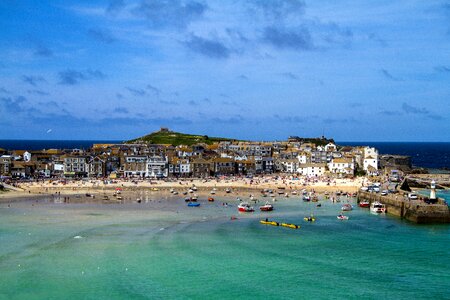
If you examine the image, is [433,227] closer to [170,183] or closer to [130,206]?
[130,206]

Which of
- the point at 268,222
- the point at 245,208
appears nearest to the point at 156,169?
the point at 245,208

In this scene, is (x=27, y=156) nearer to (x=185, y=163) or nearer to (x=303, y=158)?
(x=185, y=163)

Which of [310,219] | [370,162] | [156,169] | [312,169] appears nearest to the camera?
[310,219]

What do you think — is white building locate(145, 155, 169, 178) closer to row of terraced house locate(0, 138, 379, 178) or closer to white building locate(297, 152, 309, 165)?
row of terraced house locate(0, 138, 379, 178)

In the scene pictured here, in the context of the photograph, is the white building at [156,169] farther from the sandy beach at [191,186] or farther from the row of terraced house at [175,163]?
the sandy beach at [191,186]

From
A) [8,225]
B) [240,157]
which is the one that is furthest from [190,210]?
[240,157]
